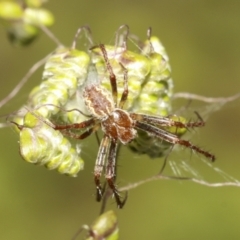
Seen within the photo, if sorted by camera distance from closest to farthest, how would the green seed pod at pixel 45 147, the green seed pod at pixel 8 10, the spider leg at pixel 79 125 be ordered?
the green seed pod at pixel 45 147 → the spider leg at pixel 79 125 → the green seed pod at pixel 8 10

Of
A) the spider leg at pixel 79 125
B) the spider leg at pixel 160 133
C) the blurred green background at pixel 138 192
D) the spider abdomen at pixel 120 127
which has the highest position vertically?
the spider leg at pixel 79 125

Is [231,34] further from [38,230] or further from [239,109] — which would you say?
[38,230]

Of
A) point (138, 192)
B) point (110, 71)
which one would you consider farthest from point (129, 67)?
point (138, 192)

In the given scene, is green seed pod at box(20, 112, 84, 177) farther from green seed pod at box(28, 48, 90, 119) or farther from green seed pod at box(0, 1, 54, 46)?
green seed pod at box(0, 1, 54, 46)

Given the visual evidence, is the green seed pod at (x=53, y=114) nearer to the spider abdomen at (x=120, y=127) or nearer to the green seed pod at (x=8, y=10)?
the spider abdomen at (x=120, y=127)

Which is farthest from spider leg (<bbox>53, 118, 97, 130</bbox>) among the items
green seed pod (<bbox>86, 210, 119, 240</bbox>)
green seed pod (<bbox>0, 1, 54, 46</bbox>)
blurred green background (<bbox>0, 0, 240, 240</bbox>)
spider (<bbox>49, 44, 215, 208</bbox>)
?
blurred green background (<bbox>0, 0, 240, 240</bbox>)

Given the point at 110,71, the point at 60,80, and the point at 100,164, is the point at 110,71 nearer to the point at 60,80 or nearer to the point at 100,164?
the point at 60,80

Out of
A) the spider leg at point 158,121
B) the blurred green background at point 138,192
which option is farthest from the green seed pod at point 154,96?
the blurred green background at point 138,192
